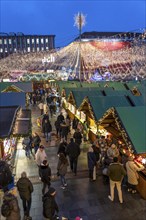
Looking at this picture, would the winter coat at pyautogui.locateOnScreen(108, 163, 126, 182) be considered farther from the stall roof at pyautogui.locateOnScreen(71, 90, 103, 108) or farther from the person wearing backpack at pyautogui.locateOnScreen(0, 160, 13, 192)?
the stall roof at pyautogui.locateOnScreen(71, 90, 103, 108)

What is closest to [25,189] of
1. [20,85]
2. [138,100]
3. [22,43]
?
[138,100]

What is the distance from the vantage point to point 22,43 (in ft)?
361

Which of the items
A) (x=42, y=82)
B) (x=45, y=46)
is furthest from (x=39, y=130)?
(x=45, y=46)

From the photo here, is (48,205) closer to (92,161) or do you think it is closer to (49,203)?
(49,203)

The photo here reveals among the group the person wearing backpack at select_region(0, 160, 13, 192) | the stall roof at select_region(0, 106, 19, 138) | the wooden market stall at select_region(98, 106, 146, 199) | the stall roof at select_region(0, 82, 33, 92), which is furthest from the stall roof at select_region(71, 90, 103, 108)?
the stall roof at select_region(0, 82, 33, 92)

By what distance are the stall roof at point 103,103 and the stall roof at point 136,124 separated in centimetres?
296

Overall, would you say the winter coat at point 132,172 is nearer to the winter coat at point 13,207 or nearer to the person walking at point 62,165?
the person walking at point 62,165

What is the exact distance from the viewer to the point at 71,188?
329 inches

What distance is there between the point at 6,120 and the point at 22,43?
355 feet

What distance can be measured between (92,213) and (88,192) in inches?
48.5

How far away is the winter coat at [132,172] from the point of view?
755 centimetres

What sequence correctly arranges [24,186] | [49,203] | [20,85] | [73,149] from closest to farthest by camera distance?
[49,203]
[24,186]
[73,149]
[20,85]

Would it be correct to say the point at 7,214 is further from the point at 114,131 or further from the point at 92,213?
the point at 114,131

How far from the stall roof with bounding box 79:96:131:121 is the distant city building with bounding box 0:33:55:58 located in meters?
101
